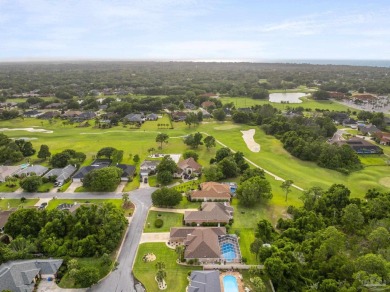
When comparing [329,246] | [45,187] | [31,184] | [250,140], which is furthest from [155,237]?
[250,140]

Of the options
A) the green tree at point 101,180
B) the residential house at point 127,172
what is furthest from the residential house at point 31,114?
the green tree at point 101,180

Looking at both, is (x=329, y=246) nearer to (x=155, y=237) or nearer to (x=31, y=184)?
(x=155, y=237)

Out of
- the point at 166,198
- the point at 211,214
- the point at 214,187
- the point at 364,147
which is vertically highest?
the point at 364,147

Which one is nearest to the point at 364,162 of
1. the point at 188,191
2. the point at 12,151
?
the point at 188,191

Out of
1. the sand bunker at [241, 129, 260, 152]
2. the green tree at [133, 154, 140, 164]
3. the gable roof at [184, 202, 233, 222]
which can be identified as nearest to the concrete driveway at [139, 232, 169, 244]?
the gable roof at [184, 202, 233, 222]

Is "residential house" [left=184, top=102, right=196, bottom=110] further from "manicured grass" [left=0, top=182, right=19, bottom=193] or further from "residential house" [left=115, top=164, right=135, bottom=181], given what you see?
"manicured grass" [left=0, top=182, right=19, bottom=193]

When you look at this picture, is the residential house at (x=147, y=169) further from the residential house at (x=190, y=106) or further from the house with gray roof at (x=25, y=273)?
the residential house at (x=190, y=106)

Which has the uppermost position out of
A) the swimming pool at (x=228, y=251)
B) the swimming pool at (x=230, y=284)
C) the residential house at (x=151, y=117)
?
the residential house at (x=151, y=117)
